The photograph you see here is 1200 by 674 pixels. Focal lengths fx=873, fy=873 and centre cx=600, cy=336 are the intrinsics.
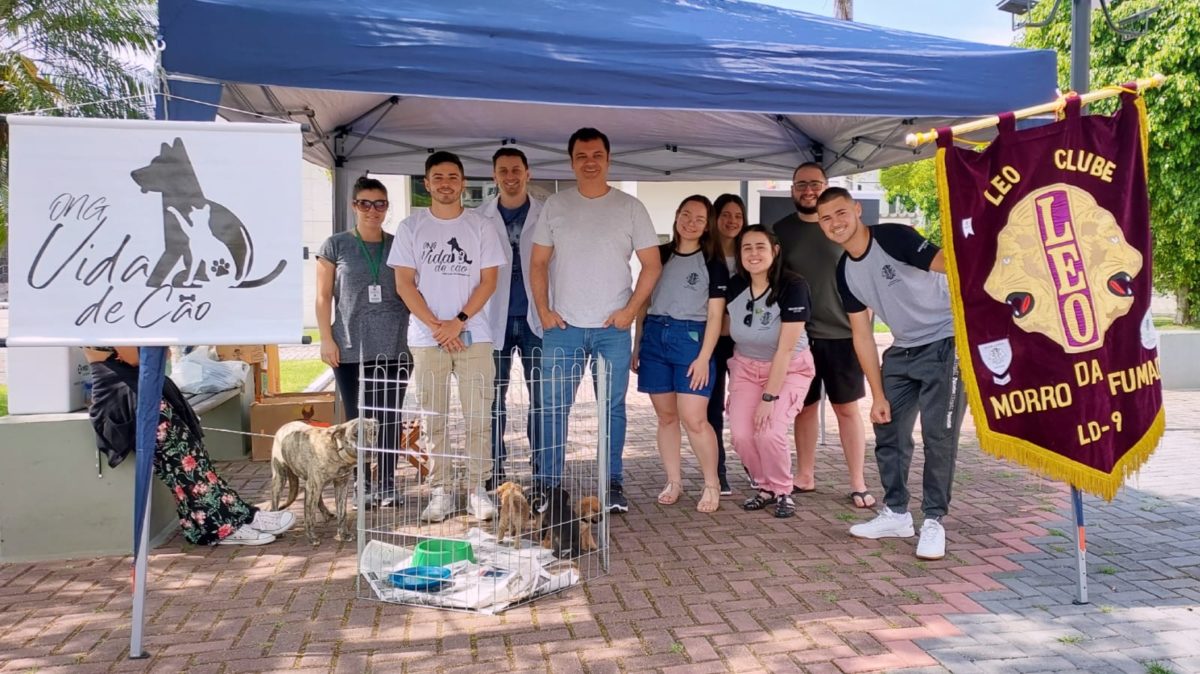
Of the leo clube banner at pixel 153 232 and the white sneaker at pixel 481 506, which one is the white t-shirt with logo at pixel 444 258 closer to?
the white sneaker at pixel 481 506

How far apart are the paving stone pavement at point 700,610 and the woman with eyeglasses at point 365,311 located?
2.60 feet

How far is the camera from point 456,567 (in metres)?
3.65

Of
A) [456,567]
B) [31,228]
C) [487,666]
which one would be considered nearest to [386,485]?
[456,567]

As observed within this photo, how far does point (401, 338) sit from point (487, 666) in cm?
228

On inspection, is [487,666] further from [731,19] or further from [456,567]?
[731,19]

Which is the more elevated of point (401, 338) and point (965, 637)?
point (401, 338)

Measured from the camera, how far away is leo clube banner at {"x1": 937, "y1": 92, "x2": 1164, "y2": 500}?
3416 millimetres

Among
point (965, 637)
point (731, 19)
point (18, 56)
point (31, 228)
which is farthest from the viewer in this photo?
point (18, 56)

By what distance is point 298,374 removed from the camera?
1145 cm

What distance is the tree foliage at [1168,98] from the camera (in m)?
12.7

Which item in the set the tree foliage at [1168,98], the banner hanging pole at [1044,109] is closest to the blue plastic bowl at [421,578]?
the banner hanging pole at [1044,109]

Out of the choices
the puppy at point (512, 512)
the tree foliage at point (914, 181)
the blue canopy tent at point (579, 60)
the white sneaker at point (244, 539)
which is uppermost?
the tree foliage at point (914, 181)

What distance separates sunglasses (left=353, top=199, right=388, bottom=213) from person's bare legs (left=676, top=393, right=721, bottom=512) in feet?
6.25

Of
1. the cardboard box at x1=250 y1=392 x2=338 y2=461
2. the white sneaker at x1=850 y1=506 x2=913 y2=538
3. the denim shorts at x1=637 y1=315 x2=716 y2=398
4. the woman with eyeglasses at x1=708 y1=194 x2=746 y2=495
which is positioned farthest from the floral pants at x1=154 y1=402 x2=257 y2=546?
the white sneaker at x1=850 y1=506 x2=913 y2=538
